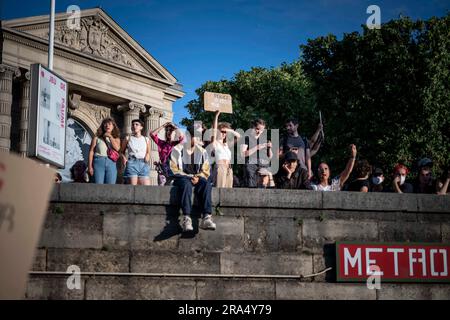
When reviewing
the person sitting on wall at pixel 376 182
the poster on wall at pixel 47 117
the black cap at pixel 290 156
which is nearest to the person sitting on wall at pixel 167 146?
the poster on wall at pixel 47 117

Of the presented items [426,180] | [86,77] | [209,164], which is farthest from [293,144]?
[86,77]

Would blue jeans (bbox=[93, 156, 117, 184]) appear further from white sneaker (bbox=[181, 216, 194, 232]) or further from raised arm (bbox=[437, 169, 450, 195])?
raised arm (bbox=[437, 169, 450, 195])

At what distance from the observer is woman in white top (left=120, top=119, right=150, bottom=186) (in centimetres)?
1138

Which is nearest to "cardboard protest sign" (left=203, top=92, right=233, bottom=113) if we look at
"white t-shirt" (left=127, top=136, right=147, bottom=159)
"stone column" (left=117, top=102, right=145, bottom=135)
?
"white t-shirt" (left=127, top=136, right=147, bottom=159)

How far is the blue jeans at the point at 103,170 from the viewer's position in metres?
11.3

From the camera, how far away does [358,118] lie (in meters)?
33.7

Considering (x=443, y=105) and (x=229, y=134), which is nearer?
(x=229, y=134)

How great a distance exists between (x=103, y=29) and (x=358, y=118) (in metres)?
15.1

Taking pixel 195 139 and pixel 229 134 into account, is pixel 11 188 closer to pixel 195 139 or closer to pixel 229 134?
pixel 195 139

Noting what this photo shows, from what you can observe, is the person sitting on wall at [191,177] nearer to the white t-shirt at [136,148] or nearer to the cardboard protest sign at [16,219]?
the white t-shirt at [136,148]

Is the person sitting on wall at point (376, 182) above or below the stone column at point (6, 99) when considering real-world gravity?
below

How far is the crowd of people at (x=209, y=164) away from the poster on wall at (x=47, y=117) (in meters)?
0.74

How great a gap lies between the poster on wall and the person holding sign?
1.89 ft
